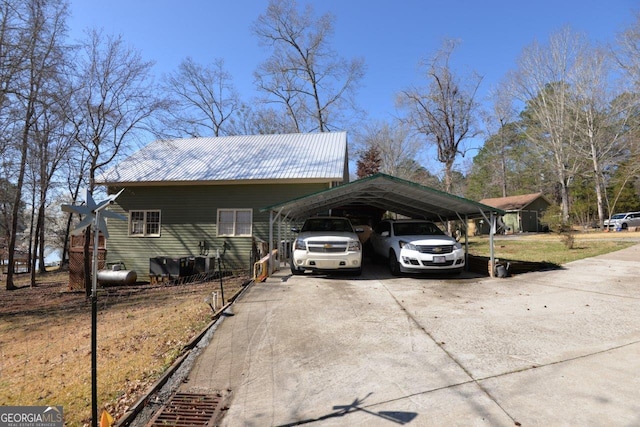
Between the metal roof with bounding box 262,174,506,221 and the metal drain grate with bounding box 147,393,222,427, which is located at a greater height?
the metal roof with bounding box 262,174,506,221

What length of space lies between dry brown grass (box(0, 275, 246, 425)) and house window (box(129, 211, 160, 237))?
4513 mm

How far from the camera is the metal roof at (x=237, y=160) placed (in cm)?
1473

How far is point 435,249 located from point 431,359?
17.1ft

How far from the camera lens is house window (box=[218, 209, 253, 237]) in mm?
14984

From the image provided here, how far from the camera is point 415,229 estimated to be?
9969mm

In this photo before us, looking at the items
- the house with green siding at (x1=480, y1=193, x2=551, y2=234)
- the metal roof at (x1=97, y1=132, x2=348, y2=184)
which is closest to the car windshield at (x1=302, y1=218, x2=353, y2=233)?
the metal roof at (x1=97, y1=132, x2=348, y2=184)

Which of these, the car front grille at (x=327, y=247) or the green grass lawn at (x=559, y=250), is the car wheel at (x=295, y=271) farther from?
the green grass lawn at (x=559, y=250)

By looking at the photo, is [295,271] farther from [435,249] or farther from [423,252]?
[435,249]

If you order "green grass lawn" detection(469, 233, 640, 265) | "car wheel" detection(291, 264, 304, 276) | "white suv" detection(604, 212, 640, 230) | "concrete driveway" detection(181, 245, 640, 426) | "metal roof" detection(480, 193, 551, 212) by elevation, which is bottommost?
"concrete driveway" detection(181, 245, 640, 426)

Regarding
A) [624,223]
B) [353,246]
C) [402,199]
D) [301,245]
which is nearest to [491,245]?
[402,199]

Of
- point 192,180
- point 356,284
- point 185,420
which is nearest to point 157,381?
point 185,420

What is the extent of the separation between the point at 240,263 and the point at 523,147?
1432 inches

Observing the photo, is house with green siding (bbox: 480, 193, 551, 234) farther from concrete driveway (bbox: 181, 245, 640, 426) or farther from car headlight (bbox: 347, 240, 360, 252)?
concrete driveway (bbox: 181, 245, 640, 426)

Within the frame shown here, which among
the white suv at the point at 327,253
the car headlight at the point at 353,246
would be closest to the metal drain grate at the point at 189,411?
the white suv at the point at 327,253
